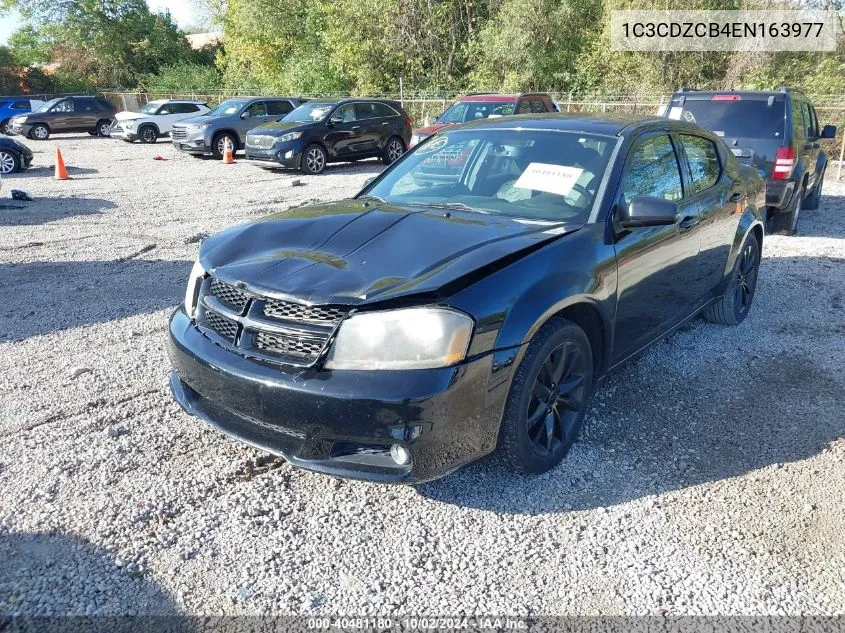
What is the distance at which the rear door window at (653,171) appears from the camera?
3773mm

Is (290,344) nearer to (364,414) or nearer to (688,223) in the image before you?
(364,414)

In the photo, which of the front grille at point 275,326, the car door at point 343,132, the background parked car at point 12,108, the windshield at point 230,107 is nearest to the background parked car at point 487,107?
the car door at point 343,132

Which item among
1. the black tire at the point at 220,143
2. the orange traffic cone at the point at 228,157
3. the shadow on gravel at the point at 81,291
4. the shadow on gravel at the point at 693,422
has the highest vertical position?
the black tire at the point at 220,143

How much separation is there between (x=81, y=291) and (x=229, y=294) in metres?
4.09

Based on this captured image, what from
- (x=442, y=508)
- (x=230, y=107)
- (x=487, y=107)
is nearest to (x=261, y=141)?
(x=230, y=107)

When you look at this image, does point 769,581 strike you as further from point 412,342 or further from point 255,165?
point 255,165

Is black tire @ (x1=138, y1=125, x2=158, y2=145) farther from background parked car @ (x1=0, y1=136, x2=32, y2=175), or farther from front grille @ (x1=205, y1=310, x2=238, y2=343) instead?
front grille @ (x1=205, y1=310, x2=238, y2=343)

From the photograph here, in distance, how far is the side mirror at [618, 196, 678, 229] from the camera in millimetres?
3420

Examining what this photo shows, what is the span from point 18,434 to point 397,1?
1262 inches

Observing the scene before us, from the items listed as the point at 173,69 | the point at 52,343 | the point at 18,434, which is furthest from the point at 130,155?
the point at 173,69

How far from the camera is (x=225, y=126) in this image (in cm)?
1833

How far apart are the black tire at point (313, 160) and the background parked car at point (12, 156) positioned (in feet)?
21.0

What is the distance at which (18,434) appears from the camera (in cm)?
360

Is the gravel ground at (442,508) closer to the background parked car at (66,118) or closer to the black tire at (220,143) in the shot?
the black tire at (220,143)
